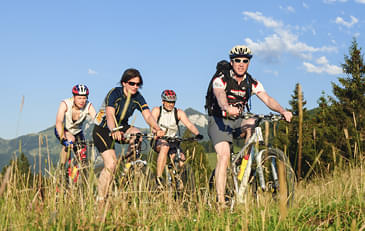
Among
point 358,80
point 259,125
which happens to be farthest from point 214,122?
point 358,80

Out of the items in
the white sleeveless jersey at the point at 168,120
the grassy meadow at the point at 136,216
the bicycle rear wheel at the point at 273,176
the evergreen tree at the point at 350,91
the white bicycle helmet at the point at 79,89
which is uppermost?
the evergreen tree at the point at 350,91

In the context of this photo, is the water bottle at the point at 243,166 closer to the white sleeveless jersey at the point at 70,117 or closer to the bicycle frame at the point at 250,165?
the bicycle frame at the point at 250,165

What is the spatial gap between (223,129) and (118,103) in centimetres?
173

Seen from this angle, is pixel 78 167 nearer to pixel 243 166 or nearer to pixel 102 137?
pixel 102 137

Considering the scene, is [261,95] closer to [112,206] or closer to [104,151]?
[104,151]

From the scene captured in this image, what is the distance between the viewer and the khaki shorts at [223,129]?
561 centimetres

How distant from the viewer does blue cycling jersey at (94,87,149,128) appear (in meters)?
6.12

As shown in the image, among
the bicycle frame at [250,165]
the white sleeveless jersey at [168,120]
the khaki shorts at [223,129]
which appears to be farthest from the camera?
the white sleeveless jersey at [168,120]

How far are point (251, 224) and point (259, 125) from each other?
208 cm

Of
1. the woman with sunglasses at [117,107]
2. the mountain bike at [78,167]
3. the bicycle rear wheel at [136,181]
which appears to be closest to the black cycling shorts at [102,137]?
the woman with sunglasses at [117,107]

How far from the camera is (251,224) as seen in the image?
3289 millimetres

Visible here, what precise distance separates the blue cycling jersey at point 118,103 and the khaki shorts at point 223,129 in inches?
49.5

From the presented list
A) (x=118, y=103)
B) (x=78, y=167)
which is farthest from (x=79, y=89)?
(x=78, y=167)

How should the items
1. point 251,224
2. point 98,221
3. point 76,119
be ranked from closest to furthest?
point 98,221
point 251,224
point 76,119
